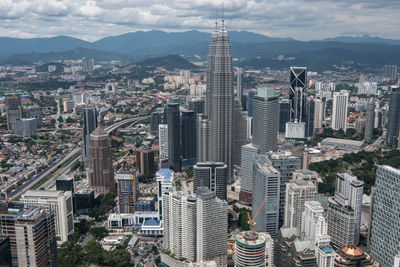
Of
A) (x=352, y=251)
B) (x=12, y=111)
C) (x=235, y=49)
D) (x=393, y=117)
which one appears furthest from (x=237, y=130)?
(x=235, y=49)

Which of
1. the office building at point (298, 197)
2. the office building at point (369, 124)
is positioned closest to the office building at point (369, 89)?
the office building at point (369, 124)

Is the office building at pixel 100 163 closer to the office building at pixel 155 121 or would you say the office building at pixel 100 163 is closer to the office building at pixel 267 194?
the office building at pixel 267 194

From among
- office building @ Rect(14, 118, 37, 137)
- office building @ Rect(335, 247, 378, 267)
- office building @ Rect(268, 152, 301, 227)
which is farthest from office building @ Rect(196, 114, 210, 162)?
office building @ Rect(14, 118, 37, 137)

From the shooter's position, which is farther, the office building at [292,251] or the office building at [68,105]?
the office building at [68,105]

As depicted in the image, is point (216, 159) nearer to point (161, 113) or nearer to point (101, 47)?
point (161, 113)

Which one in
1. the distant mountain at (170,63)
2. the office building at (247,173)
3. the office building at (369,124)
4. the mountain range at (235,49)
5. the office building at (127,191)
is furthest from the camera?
the mountain range at (235,49)

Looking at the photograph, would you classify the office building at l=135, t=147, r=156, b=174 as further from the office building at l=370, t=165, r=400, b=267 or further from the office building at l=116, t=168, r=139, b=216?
the office building at l=370, t=165, r=400, b=267
